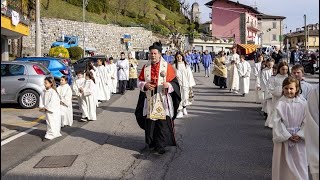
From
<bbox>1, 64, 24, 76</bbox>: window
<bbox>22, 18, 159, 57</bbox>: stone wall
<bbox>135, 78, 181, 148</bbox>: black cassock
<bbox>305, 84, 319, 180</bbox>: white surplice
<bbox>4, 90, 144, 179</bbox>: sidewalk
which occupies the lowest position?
<bbox>4, 90, 144, 179</bbox>: sidewalk

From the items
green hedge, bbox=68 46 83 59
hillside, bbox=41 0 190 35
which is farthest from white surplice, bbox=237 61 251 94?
hillside, bbox=41 0 190 35

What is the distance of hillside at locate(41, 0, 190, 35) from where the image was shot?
211ft

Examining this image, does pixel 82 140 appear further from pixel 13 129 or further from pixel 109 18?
pixel 109 18

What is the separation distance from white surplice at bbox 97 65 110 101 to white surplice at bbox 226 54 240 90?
5.32 metres

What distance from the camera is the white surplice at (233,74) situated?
62.6 ft

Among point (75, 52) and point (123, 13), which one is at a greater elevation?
point (123, 13)

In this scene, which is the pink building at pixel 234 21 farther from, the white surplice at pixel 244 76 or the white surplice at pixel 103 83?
the white surplice at pixel 103 83

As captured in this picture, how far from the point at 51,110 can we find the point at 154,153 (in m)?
2.80

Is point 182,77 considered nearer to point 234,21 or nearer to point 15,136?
point 15,136

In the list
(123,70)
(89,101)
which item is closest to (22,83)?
(89,101)

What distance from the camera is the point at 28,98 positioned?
573 inches

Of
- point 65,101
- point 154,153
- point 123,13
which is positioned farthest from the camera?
point 123,13

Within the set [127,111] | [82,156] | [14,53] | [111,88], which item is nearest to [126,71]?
[111,88]

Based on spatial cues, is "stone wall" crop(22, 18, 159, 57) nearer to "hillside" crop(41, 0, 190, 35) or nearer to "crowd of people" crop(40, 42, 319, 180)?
"hillside" crop(41, 0, 190, 35)
